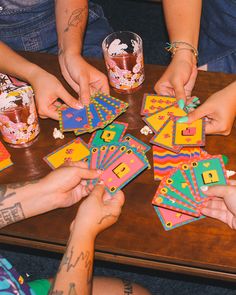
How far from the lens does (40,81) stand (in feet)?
4.94

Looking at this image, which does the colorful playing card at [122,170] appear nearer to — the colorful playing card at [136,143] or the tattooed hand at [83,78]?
the colorful playing card at [136,143]

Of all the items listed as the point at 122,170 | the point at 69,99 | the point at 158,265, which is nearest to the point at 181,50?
the point at 69,99

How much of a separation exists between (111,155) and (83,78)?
323mm

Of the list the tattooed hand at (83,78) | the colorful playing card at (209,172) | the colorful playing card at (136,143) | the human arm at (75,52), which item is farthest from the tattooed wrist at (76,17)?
the colorful playing card at (209,172)

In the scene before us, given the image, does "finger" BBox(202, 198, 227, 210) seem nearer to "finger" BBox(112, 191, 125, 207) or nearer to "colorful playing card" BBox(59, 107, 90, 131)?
"finger" BBox(112, 191, 125, 207)

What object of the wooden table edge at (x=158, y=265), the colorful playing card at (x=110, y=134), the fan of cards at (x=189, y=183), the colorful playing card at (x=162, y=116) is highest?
the colorful playing card at (x=162, y=116)

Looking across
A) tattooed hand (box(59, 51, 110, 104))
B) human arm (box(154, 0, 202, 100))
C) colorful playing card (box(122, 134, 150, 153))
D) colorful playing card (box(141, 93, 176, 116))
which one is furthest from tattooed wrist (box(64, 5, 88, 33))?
colorful playing card (box(122, 134, 150, 153))

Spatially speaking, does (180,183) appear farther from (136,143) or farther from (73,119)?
(73,119)

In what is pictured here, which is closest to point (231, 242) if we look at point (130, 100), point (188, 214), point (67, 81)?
point (188, 214)

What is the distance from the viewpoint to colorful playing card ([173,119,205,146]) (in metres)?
1.29

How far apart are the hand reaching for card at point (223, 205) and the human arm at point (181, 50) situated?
1.17 ft

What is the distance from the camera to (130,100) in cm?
147

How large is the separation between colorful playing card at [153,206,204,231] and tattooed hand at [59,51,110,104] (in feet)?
1.53

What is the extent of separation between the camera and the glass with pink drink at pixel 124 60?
4.70 ft
